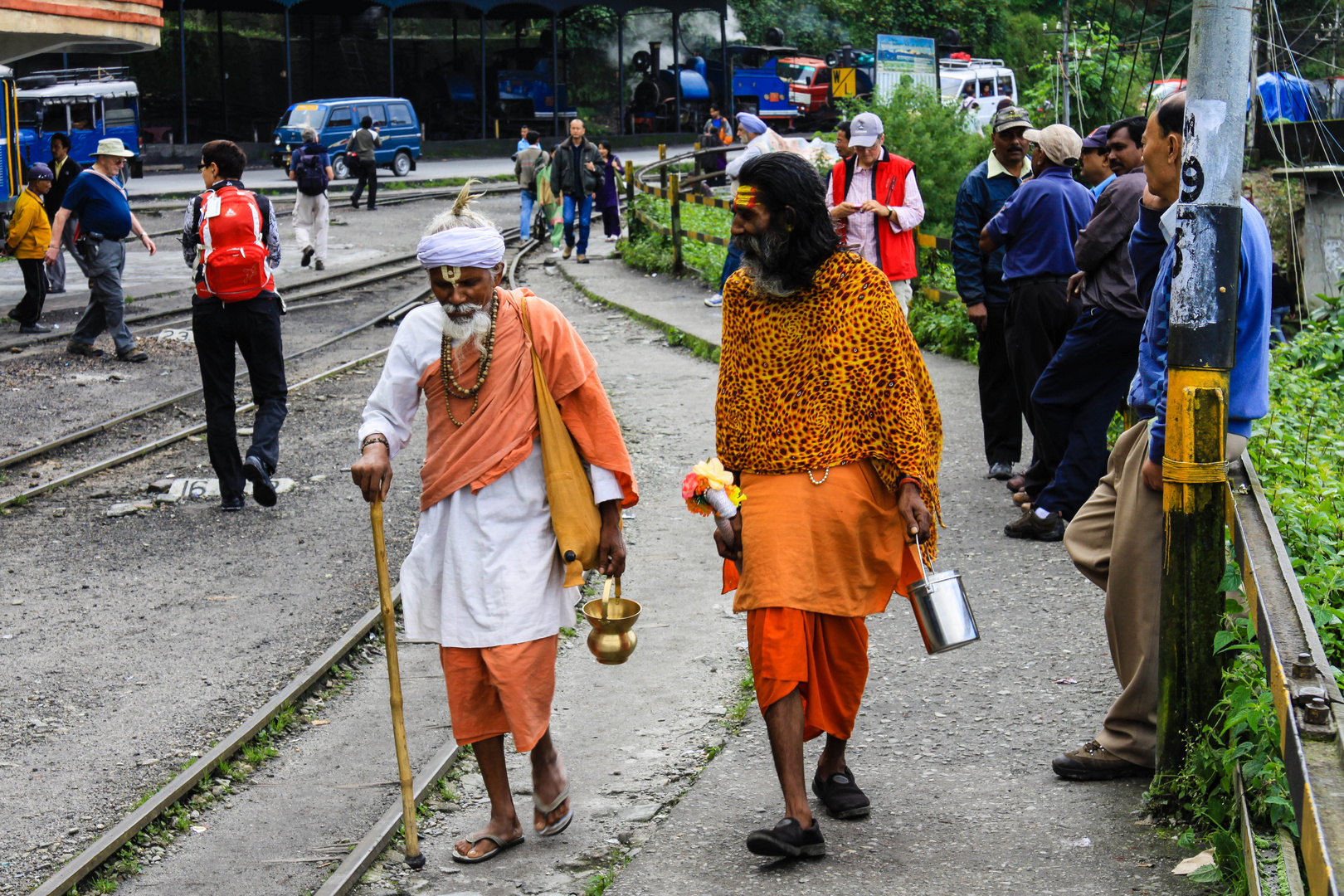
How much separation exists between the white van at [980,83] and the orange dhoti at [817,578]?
3346 cm

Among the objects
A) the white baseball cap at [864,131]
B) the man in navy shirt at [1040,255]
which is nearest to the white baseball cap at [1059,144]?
the man in navy shirt at [1040,255]


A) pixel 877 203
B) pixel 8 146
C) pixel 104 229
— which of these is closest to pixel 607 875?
pixel 877 203

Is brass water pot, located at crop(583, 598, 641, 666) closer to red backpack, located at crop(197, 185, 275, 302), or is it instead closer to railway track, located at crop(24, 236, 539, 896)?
railway track, located at crop(24, 236, 539, 896)

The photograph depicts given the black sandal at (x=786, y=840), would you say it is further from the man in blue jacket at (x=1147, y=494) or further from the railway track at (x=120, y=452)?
the railway track at (x=120, y=452)

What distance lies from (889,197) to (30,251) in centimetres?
1002

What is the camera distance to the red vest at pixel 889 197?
8.48 m

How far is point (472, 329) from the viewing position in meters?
3.86

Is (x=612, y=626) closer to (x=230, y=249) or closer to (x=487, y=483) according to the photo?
(x=487, y=483)

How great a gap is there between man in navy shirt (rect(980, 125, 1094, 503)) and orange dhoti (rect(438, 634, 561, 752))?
12.0ft

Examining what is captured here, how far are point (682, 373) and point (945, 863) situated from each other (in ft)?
27.7

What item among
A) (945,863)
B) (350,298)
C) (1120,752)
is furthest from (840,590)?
(350,298)

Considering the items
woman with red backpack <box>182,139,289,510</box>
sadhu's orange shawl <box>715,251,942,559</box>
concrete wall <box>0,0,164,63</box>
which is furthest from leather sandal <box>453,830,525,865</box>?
concrete wall <box>0,0,164,63</box>

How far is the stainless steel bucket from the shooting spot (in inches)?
152

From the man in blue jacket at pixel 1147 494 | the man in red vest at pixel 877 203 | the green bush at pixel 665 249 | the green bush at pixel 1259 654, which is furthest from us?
the green bush at pixel 665 249
